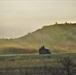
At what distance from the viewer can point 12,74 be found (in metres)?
65.3

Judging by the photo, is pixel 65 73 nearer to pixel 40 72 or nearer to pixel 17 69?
pixel 40 72

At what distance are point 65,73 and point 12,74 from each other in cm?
1039

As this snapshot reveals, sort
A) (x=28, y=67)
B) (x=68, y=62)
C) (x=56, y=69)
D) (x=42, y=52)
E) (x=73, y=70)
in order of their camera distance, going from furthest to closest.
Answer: (x=42, y=52) < (x=28, y=67) < (x=56, y=69) < (x=73, y=70) < (x=68, y=62)

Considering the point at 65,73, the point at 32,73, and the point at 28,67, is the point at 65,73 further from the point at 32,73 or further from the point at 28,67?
the point at 28,67

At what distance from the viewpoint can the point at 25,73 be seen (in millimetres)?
65938

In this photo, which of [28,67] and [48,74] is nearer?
[48,74]

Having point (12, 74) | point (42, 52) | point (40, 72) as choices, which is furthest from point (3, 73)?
point (42, 52)

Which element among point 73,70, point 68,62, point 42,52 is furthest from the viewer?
point 42,52

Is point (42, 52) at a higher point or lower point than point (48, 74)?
higher

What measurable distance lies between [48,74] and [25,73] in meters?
4.86

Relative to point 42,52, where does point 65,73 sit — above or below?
below

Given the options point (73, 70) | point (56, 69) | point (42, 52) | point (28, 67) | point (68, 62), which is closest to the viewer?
point (68, 62)

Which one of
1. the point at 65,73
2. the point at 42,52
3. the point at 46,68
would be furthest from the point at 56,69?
the point at 42,52

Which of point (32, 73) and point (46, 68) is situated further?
point (46, 68)
